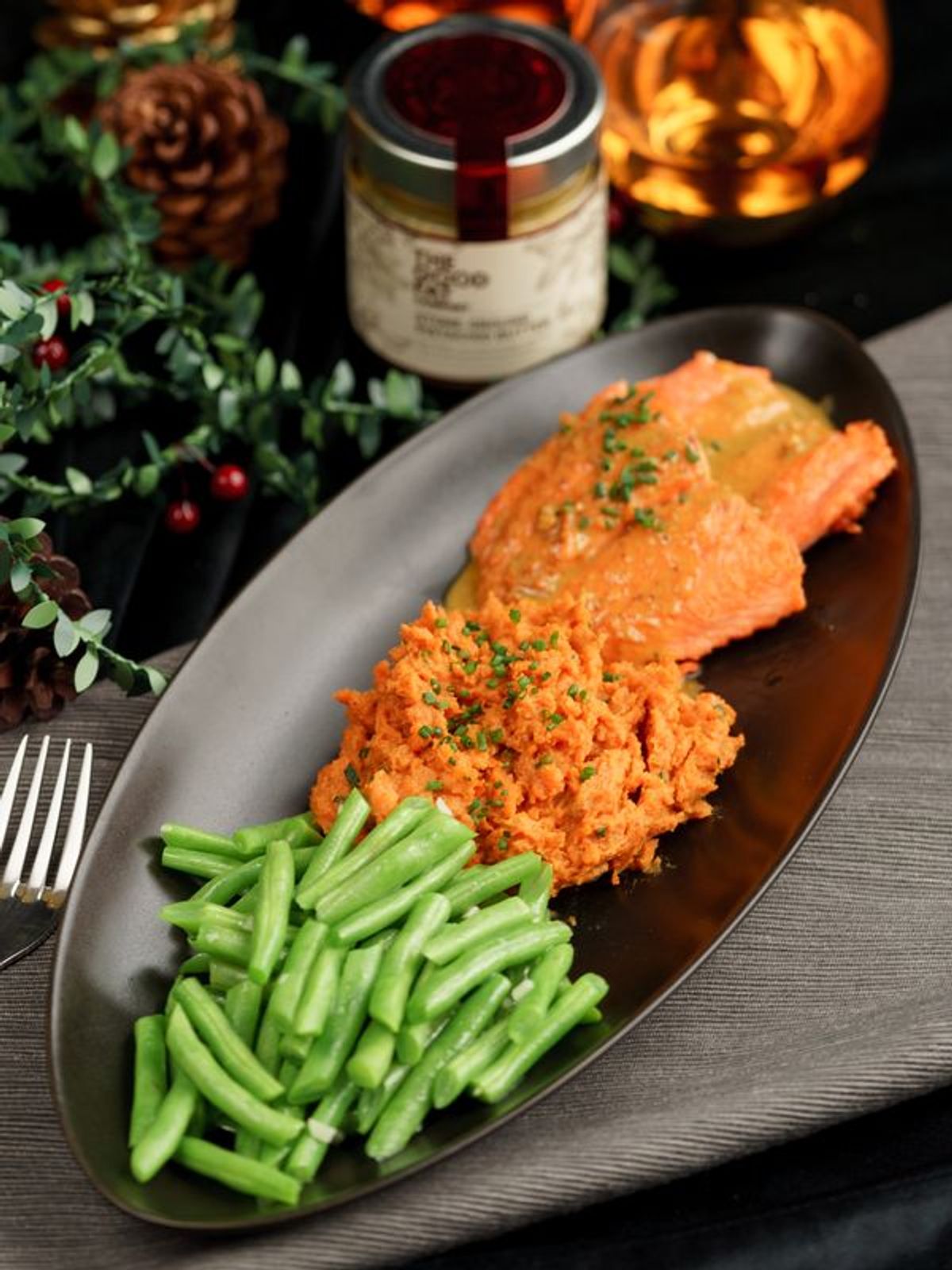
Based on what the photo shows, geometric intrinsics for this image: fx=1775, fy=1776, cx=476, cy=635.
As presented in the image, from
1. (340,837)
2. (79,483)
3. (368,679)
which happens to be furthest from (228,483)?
(340,837)

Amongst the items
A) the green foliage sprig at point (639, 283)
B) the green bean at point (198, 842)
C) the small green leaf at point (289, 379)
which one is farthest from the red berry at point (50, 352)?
the green foliage sprig at point (639, 283)

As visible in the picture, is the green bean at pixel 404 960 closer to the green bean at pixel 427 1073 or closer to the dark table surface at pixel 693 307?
the green bean at pixel 427 1073

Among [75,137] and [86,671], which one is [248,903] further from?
[75,137]

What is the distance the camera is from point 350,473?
4.36 metres

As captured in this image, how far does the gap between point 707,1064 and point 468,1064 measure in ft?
1.72

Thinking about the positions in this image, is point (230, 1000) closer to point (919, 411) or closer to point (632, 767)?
point (632, 767)

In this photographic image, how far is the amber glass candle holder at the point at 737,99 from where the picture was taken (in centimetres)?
466

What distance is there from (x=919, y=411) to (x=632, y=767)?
62.0 inches

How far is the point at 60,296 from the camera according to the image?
3523mm

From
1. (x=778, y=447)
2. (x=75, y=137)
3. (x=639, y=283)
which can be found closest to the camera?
(x=778, y=447)

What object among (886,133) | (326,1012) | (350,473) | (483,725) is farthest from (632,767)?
(886,133)

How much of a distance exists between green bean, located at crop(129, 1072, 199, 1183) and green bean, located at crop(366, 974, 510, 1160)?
28cm

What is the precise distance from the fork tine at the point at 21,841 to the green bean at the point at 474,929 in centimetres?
86

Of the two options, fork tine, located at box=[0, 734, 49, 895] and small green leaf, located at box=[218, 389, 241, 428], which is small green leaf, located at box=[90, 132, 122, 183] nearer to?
small green leaf, located at box=[218, 389, 241, 428]
